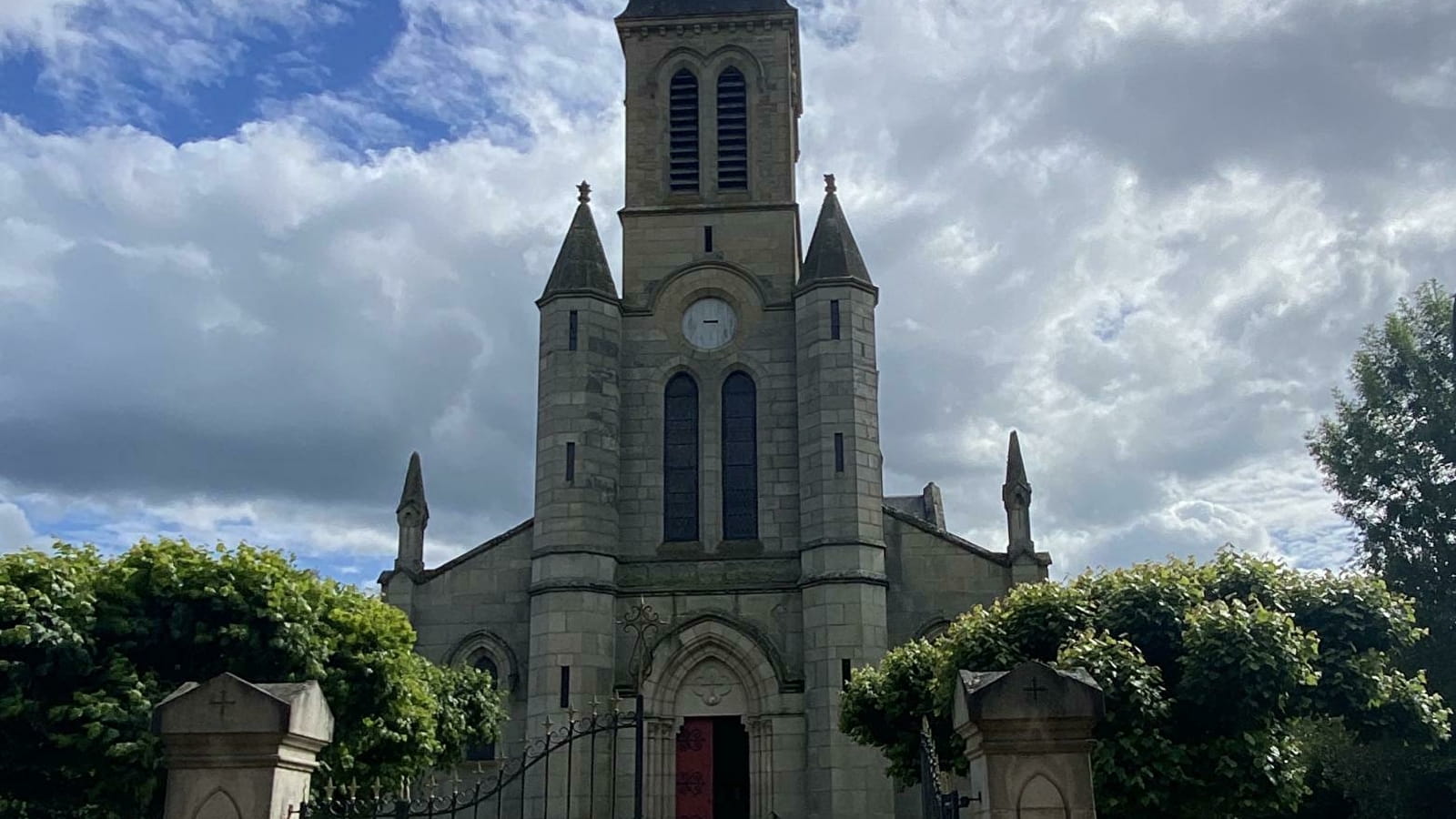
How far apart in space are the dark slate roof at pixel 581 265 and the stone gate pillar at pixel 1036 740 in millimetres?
23407

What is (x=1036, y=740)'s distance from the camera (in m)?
9.84

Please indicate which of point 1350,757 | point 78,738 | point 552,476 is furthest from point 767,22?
point 78,738

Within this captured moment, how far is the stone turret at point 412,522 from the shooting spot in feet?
104

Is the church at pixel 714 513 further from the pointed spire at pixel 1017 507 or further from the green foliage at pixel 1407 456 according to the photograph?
the green foliage at pixel 1407 456

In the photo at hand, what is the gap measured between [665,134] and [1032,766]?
2717 centimetres

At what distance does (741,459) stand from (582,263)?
620 cm

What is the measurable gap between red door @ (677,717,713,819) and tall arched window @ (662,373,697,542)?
14.3ft

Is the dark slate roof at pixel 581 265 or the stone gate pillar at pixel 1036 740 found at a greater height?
the dark slate roof at pixel 581 265

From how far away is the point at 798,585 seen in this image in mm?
29922

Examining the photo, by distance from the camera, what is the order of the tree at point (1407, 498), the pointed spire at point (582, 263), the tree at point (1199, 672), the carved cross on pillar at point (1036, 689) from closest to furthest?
the carved cross on pillar at point (1036, 689)
the tree at point (1199, 672)
the tree at point (1407, 498)
the pointed spire at point (582, 263)

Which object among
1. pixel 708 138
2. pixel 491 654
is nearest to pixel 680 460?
pixel 491 654

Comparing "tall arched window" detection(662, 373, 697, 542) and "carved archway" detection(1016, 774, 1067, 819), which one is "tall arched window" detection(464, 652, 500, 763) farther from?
"carved archway" detection(1016, 774, 1067, 819)

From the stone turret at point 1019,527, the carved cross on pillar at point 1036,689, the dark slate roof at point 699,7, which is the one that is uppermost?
the dark slate roof at point 699,7

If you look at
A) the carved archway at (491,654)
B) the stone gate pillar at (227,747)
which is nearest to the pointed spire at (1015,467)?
the carved archway at (491,654)
